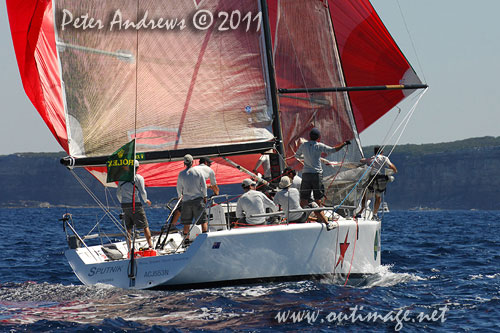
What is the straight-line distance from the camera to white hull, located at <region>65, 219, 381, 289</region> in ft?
34.3

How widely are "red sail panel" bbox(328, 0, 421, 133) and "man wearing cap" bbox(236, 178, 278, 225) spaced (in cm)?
392

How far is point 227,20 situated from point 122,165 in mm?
3562

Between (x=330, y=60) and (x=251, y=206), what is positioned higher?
(x=330, y=60)

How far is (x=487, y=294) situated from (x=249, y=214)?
12.7 ft

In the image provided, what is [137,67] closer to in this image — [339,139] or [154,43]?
[154,43]

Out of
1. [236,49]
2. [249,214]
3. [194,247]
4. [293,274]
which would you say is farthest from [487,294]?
[236,49]

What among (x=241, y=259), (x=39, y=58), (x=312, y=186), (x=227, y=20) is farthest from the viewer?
(x=227, y=20)

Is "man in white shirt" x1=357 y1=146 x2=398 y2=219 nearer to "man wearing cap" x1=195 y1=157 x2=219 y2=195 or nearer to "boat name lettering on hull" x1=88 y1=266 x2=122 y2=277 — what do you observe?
"man wearing cap" x1=195 y1=157 x2=219 y2=195

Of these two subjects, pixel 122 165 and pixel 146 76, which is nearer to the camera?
pixel 122 165

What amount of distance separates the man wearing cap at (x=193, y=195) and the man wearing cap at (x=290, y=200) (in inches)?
43.9

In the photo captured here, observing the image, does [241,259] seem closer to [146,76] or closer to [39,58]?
[146,76]

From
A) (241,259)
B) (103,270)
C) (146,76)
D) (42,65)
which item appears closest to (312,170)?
(241,259)

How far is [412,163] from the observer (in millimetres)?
133000

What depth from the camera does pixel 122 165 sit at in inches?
421
